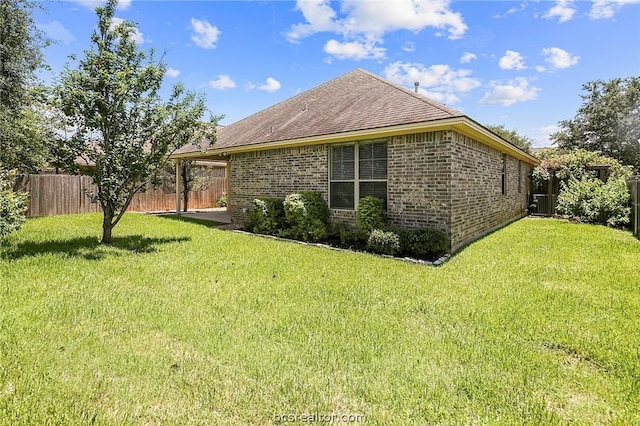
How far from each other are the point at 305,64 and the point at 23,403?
16.3m

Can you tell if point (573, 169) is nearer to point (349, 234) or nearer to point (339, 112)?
point (339, 112)

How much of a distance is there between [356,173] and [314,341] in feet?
20.5

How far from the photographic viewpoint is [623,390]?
2729 mm

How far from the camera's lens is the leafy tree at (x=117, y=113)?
24.0 feet

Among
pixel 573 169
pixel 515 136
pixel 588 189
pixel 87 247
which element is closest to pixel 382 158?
pixel 87 247

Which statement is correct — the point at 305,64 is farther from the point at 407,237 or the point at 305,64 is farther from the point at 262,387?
the point at 262,387

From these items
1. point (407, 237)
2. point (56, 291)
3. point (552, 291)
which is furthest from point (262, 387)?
point (407, 237)

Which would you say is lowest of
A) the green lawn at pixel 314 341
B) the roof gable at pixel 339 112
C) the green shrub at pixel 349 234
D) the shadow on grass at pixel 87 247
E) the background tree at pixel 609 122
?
the green lawn at pixel 314 341

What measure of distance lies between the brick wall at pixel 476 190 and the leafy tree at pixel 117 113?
6.26m

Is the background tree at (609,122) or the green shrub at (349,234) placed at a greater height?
the background tree at (609,122)

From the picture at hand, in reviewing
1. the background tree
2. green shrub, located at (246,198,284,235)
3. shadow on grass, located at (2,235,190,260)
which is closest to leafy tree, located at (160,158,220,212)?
green shrub, located at (246,198,284,235)

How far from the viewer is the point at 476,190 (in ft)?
31.2

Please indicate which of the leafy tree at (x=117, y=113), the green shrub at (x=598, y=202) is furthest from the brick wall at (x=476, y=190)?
the leafy tree at (x=117, y=113)

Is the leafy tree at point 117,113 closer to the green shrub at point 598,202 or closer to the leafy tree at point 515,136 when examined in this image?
the green shrub at point 598,202
